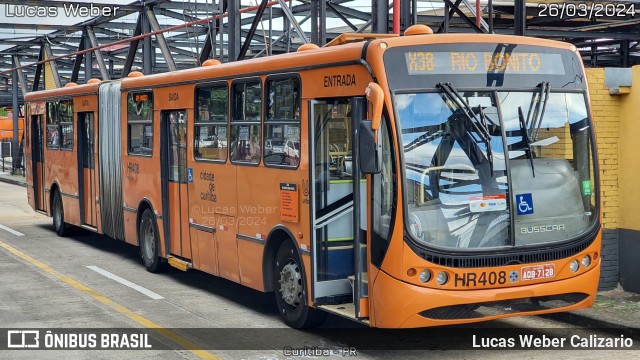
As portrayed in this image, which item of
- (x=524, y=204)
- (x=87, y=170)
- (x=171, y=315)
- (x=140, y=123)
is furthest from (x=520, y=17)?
(x=87, y=170)

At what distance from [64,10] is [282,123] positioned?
20.3 metres

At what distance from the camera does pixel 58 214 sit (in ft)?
63.2

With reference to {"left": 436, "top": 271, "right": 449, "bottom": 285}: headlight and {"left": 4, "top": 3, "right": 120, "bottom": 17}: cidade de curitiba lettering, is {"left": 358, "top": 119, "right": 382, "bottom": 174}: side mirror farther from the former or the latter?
{"left": 4, "top": 3, "right": 120, "bottom": 17}: cidade de curitiba lettering

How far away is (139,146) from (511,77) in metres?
7.57

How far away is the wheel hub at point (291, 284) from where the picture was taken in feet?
32.7

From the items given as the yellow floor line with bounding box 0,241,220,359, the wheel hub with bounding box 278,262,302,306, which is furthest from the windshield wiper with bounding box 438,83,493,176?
the yellow floor line with bounding box 0,241,220,359

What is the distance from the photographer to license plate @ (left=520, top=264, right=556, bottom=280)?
339 inches

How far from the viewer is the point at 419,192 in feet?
27.3

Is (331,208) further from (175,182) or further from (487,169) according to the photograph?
(175,182)

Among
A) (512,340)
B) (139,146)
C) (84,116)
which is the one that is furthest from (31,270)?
(512,340)

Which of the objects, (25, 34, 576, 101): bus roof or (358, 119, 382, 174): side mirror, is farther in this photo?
(25, 34, 576, 101): bus roof

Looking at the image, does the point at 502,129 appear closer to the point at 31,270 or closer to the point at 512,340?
the point at 512,340

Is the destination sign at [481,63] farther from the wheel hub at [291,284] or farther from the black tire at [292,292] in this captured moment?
the wheel hub at [291,284]

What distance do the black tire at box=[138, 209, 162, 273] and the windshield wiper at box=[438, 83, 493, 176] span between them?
665cm
